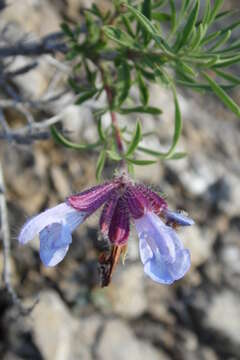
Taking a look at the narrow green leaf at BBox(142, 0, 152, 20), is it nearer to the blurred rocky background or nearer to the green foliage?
the green foliage

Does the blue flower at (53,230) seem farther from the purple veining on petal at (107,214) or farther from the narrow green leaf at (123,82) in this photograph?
the narrow green leaf at (123,82)

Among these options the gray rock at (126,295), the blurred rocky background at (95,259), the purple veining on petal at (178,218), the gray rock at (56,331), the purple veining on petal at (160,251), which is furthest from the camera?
the gray rock at (126,295)

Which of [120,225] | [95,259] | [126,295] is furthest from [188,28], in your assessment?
[126,295]

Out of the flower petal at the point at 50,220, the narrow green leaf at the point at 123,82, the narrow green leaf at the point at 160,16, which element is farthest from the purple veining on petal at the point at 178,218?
the narrow green leaf at the point at 160,16

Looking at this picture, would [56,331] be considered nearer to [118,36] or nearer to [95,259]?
[95,259]

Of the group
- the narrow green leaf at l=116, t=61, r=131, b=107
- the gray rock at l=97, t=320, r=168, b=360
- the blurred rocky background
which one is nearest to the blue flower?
the narrow green leaf at l=116, t=61, r=131, b=107
